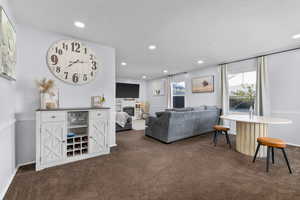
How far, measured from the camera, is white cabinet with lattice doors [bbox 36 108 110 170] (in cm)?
214

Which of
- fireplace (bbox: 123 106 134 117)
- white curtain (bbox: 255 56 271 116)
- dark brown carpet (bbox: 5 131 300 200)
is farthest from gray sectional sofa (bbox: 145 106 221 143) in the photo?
fireplace (bbox: 123 106 134 117)

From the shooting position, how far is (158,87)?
26.4ft

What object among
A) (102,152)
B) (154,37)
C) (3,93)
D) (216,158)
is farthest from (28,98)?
(216,158)

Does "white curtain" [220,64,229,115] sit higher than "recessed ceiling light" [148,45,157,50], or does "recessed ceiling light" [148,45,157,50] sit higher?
"recessed ceiling light" [148,45,157,50]

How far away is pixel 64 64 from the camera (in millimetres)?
2656

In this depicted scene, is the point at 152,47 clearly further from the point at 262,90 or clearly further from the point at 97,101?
the point at 262,90

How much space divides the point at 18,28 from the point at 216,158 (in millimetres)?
4509

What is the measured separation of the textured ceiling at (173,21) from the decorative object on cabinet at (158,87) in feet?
14.8

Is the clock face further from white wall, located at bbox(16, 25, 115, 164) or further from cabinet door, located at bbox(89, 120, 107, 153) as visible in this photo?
cabinet door, located at bbox(89, 120, 107, 153)

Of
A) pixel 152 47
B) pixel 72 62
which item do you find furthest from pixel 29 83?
pixel 152 47

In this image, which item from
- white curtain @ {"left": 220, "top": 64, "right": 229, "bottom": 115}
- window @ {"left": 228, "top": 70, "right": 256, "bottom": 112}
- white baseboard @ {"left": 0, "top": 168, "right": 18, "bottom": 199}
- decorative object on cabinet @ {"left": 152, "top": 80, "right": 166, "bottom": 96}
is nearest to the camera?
white baseboard @ {"left": 0, "top": 168, "right": 18, "bottom": 199}

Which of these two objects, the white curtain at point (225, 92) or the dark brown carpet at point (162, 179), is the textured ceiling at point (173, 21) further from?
the dark brown carpet at point (162, 179)

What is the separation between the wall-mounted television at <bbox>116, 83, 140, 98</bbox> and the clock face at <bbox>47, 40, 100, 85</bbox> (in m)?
4.52

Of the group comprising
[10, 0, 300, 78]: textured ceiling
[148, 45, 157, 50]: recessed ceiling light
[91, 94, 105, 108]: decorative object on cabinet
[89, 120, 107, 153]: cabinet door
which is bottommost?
[89, 120, 107, 153]: cabinet door
